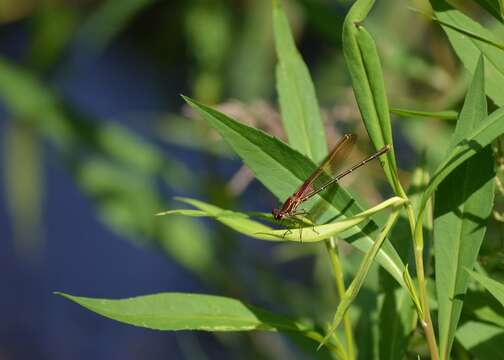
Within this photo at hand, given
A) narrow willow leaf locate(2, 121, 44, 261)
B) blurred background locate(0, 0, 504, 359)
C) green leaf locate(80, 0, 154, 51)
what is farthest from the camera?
narrow willow leaf locate(2, 121, 44, 261)

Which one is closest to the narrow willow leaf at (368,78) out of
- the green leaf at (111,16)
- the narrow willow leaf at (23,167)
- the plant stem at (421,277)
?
the plant stem at (421,277)

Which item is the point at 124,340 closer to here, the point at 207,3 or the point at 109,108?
the point at 109,108

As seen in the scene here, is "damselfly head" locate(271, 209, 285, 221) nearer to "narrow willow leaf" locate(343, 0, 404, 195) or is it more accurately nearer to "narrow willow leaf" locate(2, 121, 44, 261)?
"narrow willow leaf" locate(343, 0, 404, 195)

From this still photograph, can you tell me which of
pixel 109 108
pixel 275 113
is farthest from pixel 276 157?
pixel 109 108

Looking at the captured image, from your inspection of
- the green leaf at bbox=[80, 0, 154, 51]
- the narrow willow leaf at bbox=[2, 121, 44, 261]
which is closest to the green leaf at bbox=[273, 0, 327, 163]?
the green leaf at bbox=[80, 0, 154, 51]

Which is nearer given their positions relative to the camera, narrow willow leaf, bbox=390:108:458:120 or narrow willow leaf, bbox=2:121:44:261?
narrow willow leaf, bbox=390:108:458:120

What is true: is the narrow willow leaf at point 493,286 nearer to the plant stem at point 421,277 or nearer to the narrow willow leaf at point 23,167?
the plant stem at point 421,277

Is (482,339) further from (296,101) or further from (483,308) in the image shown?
(296,101)
